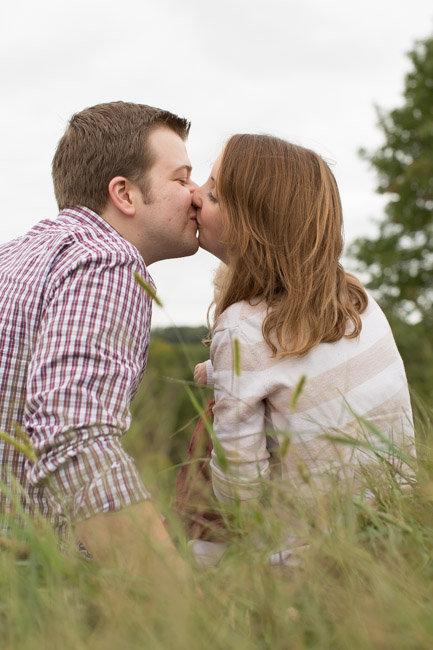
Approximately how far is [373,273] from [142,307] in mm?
19194

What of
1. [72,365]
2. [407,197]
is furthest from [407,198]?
[72,365]

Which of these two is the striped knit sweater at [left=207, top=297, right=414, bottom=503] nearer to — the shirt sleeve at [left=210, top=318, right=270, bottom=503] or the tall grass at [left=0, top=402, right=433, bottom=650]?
the shirt sleeve at [left=210, top=318, right=270, bottom=503]

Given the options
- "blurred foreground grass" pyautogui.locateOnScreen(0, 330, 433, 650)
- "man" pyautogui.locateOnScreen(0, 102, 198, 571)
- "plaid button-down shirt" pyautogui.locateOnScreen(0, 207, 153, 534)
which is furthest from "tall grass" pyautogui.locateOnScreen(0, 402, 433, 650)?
"plaid button-down shirt" pyautogui.locateOnScreen(0, 207, 153, 534)

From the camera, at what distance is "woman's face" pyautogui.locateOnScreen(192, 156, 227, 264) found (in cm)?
357

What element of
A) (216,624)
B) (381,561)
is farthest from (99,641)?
(381,561)

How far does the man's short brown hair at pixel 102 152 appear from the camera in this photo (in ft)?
11.6

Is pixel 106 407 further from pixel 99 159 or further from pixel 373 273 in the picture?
pixel 373 273

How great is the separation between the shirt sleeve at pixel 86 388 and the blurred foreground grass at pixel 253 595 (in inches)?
11.5

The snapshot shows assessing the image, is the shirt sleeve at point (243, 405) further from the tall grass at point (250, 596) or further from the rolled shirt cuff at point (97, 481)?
the tall grass at point (250, 596)

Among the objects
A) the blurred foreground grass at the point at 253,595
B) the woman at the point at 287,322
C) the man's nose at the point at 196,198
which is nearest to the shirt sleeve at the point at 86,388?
the blurred foreground grass at the point at 253,595

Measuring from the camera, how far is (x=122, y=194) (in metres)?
3.53

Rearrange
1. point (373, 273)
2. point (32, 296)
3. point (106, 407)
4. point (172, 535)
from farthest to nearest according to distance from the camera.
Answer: point (373, 273) → point (32, 296) → point (106, 407) → point (172, 535)

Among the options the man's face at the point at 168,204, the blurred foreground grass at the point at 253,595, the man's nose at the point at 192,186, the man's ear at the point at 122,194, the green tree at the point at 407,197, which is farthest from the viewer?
the green tree at the point at 407,197

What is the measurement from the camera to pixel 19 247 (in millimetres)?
2914
